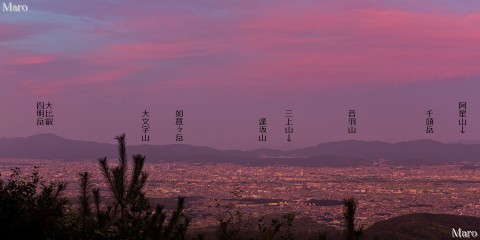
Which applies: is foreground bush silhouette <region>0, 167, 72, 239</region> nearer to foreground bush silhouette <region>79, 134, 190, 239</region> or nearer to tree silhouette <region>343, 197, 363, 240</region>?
foreground bush silhouette <region>79, 134, 190, 239</region>

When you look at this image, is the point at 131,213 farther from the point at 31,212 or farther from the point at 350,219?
the point at 350,219

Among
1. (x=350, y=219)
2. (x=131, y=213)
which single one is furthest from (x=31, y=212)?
(x=350, y=219)

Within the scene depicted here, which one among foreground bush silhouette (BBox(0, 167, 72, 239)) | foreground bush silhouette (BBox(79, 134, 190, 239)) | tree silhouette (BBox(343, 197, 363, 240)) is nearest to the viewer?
tree silhouette (BBox(343, 197, 363, 240))

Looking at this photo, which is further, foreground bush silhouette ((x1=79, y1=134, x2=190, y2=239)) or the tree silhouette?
foreground bush silhouette ((x1=79, y1=134, x2=190, y2=239))

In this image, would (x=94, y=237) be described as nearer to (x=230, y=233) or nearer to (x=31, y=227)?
(x=31, y=227)

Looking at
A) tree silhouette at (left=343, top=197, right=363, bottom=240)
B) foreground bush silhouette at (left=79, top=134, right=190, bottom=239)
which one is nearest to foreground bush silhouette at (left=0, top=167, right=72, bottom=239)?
foreground bush silhouette at (left=79, top=134, right=190, bottom=239)
